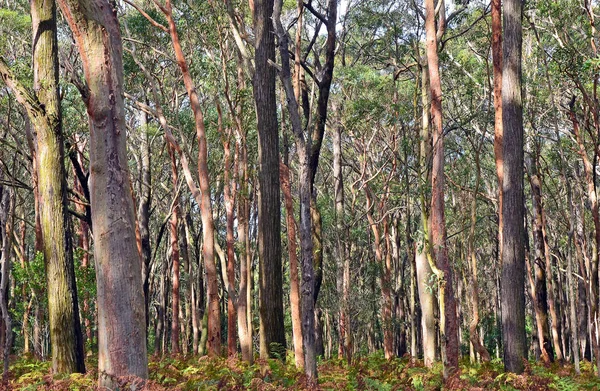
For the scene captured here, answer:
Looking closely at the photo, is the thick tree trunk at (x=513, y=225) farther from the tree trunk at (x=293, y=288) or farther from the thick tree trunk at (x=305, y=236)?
the thick tree trunk at (x=305, y=236)

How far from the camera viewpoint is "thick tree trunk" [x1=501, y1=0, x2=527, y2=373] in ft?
36.8

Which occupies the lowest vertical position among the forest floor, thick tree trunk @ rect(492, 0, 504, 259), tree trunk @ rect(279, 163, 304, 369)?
the forest floor

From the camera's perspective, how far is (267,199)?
12039mm

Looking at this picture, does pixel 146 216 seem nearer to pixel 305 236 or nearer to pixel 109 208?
pixel 305 236

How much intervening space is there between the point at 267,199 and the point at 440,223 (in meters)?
3.23

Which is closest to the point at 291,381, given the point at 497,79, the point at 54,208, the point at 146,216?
the point at 54,208

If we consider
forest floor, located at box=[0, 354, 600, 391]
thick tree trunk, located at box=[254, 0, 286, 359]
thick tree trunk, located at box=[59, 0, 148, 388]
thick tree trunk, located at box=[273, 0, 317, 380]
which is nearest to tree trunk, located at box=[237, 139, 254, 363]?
thick tree trunk, located at box=[254, 0, 286, 359]

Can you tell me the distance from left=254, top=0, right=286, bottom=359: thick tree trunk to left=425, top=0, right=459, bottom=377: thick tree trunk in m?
2.79

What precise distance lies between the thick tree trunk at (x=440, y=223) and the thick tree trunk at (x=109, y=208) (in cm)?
429

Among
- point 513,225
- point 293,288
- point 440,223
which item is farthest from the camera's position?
point 293,288

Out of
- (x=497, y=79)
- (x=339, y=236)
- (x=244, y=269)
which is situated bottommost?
(x=244, y=269)

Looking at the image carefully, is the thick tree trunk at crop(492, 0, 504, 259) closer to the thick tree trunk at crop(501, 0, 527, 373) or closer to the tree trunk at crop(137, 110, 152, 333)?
the thick tree trunk at crop(501, 0, 527, 373)

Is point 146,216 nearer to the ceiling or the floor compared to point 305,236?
nearer to the ceiling

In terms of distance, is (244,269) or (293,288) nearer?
(293,288)
